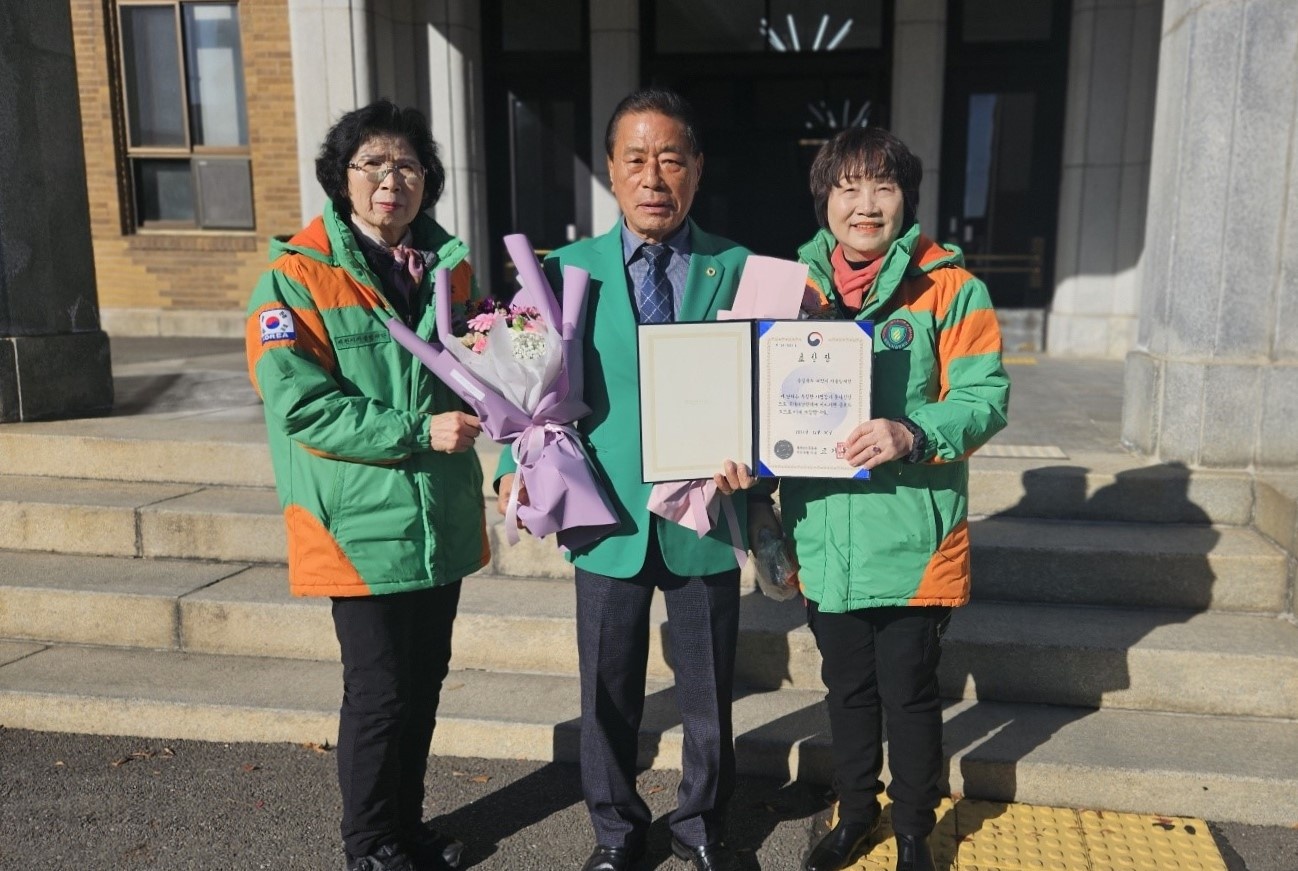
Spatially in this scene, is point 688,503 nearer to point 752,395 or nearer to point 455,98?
point 752,395

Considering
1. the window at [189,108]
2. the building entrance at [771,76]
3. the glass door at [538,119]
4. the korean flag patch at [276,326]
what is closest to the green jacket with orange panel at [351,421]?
the korean flag patch at [276,326]

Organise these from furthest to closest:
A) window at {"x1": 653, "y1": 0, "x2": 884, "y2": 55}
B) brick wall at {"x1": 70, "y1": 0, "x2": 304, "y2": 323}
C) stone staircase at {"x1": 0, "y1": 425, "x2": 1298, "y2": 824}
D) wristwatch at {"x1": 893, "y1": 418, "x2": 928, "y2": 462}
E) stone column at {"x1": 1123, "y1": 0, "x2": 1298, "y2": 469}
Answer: brick wall at {"x1": 70, "y1": 0, "x2": 304, "y2": 323} → window at {"x1": 653, "y1": 0, "x2": 884, "y2": 55} → stone column at {"x1": 1123, "y1": 0, "x2": 1298, "y2": 469} → stone staircase at {"x1": 0, "y1": 425, "x2": 1298, "y2": 824} → wristwatch at {"x1": 893, "y1": 418, "x2": 928, "y2": 462}

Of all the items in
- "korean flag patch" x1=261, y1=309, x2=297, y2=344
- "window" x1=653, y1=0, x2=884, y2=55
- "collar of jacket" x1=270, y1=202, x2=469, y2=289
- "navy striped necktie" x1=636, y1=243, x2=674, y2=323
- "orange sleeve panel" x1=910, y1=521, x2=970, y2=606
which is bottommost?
"orange sleeve panel" x1=910, y1=521, x2=970, y2=606

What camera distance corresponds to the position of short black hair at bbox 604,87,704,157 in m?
2.56

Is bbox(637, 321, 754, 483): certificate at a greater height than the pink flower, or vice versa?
the pink flower

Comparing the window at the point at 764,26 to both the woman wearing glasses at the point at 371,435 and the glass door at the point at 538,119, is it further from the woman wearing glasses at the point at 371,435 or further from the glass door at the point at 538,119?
the woman wearing glasses at the point at 371,435

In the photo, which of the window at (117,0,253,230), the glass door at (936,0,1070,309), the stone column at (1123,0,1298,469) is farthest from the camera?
the window at (117,0,253,230)

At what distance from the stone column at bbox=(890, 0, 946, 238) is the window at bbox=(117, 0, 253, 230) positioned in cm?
643

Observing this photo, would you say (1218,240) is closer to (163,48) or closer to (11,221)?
(11,221)

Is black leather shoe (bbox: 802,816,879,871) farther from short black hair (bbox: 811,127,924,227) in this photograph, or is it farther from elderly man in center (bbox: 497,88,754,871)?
short black hair (bbox: 811,127,924,227)

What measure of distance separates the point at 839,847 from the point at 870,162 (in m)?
1.90

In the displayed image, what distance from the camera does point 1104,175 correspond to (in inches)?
334

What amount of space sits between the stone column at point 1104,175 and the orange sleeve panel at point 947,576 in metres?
6.81

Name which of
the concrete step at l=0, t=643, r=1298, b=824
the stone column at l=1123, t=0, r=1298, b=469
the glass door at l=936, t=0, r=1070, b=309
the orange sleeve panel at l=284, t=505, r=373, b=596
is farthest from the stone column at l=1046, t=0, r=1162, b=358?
the orange sleeve panel at l=284, t=505, r=373, b=596
